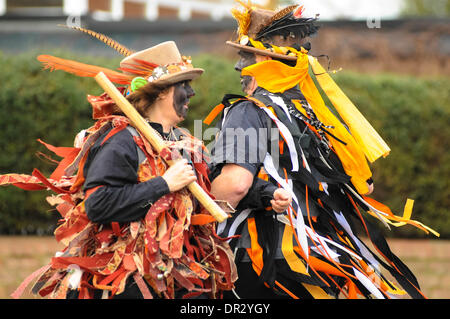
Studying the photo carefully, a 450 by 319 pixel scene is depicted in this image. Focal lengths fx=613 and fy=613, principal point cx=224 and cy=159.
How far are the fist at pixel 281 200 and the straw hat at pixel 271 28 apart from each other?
0.79m

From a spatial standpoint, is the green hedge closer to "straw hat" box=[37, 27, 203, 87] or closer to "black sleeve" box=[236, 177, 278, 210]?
"black sleeve" box=[236, 177, 278, 210]

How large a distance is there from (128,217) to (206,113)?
560 centimetres

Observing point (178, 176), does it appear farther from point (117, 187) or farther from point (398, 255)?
point (398, 255)

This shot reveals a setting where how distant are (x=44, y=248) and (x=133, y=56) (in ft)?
17.7

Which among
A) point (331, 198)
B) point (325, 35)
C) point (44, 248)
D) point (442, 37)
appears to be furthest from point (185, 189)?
point (442, 37)

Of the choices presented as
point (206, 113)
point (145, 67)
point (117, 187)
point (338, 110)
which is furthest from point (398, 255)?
point (117, 187)

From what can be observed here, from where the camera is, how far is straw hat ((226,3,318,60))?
333cm

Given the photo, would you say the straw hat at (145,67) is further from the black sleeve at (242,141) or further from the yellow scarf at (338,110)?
the yellow scarf at (338,110)

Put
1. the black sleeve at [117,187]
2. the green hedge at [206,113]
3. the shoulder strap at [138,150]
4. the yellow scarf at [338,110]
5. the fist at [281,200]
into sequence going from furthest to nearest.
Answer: the green hedge at [206,113] < the yellow scarf at [338,110] < the fist at [281,200] < the shoulder strap at [138,150] < the black sleeve at [117,187]

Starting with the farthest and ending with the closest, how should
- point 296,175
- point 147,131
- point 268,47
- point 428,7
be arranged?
point 428,7, point 268,47, point 296,175, point 147,131

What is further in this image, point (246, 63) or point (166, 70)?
point (246, 63)

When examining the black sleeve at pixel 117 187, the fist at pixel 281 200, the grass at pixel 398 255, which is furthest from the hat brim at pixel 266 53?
the grass at pixel 398 255

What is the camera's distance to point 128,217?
2.57 m

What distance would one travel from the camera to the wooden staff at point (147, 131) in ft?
8.77
